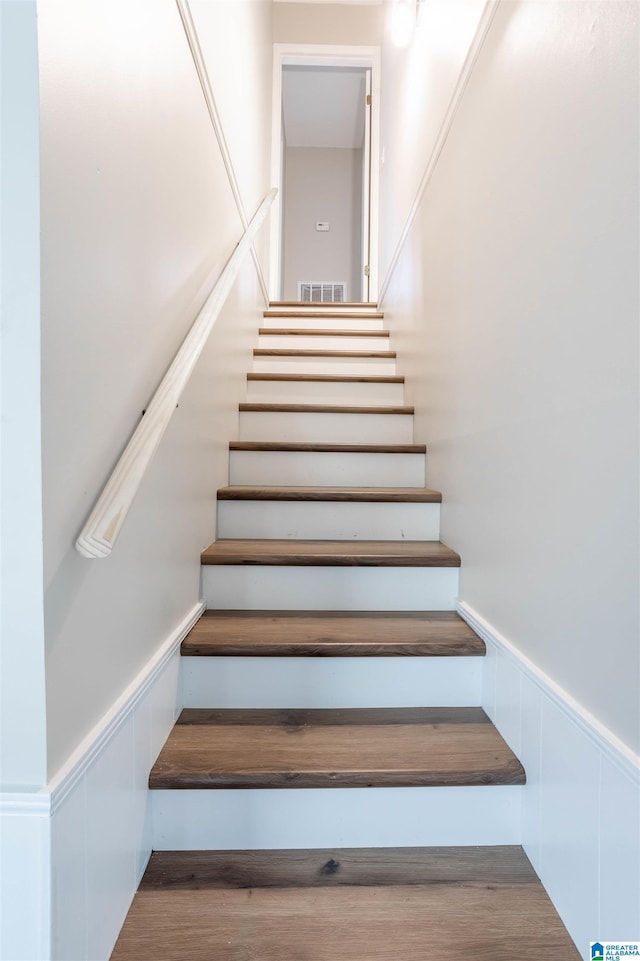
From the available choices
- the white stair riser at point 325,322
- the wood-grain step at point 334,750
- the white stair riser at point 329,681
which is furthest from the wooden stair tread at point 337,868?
the white stair riser at point 325,322

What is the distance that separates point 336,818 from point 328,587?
60 centimetres

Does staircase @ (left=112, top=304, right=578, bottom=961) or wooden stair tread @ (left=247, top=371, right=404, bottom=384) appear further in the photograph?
wooden stair tread @ (left=247, top=371, right=404, bottom=384)

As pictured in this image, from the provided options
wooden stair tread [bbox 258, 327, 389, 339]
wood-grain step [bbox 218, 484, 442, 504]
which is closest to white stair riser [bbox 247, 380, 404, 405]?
wooden stair tread [bbox 258, 327, 389, 339]

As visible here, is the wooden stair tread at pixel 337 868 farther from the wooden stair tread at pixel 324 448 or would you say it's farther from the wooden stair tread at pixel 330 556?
the wooden stair tread at pixel 324 448

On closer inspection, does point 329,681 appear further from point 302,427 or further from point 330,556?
point 302,427

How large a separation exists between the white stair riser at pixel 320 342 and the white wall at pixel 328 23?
2600 mm

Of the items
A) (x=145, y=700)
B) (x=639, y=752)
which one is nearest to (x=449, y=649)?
(x=639, y=752)

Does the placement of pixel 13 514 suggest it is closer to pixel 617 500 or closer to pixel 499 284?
pixel 617 500

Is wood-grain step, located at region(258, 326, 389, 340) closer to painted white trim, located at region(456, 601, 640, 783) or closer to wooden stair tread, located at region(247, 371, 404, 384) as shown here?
wooden stair tread, located at region(247, 371, 404, 384)

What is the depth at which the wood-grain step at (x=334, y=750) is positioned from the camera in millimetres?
1021

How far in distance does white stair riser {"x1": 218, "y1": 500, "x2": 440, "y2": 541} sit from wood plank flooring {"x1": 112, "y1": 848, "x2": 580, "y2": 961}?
3.02 feet

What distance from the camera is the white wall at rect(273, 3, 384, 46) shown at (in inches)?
153

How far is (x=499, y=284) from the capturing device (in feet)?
4.08

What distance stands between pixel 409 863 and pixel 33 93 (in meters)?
1.37
